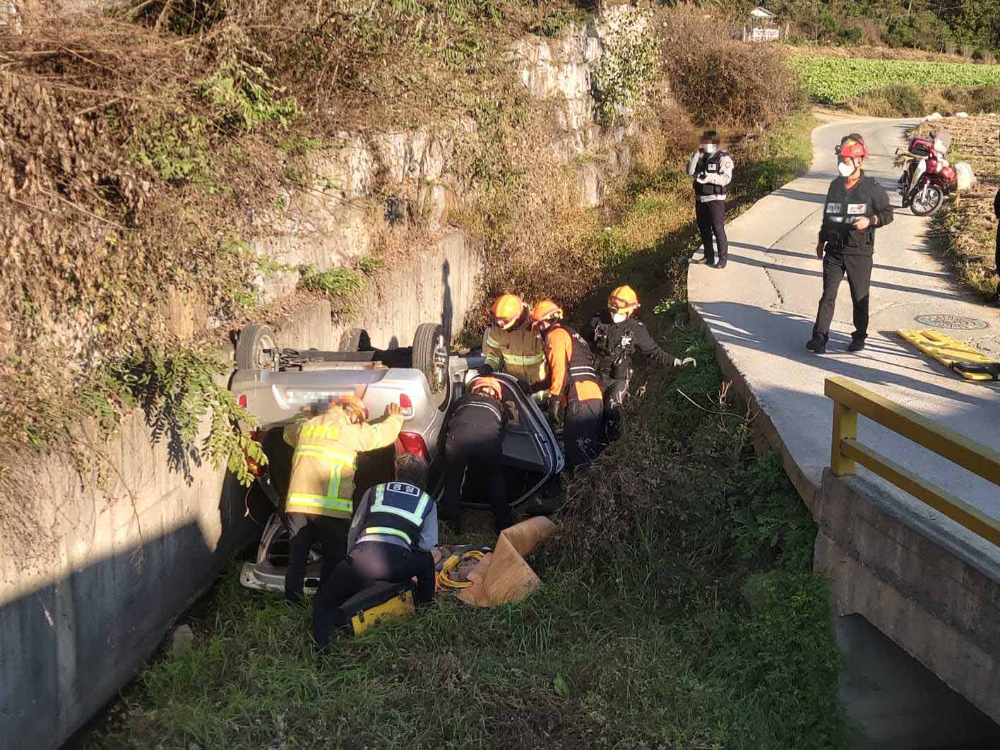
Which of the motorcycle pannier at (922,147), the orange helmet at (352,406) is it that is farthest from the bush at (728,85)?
the orange helmet at (352,406)

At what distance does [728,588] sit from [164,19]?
21.8 ft

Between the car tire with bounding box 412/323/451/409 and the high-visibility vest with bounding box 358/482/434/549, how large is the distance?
156 cm

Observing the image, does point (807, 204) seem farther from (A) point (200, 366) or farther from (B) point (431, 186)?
(A) point (200, 366)

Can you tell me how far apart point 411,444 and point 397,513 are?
108cm

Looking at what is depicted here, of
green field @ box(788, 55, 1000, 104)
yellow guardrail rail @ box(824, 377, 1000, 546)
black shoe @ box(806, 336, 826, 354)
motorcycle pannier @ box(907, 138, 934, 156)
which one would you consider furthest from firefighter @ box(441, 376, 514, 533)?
green field @ box(788, 55, 1000, 104)

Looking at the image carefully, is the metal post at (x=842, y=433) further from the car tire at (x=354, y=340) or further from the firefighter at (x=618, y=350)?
the car tire at (x=354, y=340)

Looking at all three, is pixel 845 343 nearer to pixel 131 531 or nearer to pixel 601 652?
pixel 601 652

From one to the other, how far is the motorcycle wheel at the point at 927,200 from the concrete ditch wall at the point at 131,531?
8956 millimetres

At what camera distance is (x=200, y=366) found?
6250mm

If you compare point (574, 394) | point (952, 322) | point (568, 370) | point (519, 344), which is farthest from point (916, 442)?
point (952, 322)

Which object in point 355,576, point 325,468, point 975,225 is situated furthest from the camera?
point 975,225

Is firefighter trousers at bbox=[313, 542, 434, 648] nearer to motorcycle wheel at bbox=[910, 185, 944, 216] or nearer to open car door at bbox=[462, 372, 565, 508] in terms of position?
open car door at bbox=[462, 372, 565, 508]

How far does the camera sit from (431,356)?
7.58m

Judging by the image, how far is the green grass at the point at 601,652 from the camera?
4.83 meters
